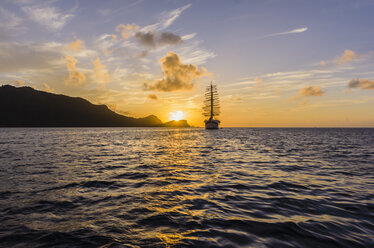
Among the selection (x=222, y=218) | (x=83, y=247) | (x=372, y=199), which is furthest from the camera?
(x=372, y=199)

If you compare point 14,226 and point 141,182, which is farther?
point 141,182

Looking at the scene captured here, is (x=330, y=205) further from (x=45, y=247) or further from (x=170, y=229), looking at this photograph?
(x=45, y=247)

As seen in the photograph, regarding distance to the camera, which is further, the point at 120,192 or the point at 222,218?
the point at 120,192

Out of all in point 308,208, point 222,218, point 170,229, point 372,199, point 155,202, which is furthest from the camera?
point 372,199

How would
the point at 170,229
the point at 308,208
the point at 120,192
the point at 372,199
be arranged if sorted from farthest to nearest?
the point at 120,192, the point at 372,199, the point at 308,208, the point at 170,229

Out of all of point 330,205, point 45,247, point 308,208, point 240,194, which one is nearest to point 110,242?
point 45,247

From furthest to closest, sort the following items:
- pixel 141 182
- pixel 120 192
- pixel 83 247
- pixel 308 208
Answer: pixel 141 182 < pixel 120 192 < pixel 308 208 < pixel 83 247

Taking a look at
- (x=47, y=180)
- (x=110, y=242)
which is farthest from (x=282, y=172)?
(x=47, y=180)

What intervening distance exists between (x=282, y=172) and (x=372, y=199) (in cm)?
518

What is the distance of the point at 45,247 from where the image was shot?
4180mm

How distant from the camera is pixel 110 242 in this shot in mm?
4395

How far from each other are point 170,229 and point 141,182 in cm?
543

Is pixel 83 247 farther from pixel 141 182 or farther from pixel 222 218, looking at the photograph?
pixel 141 182

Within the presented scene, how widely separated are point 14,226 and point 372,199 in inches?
492
